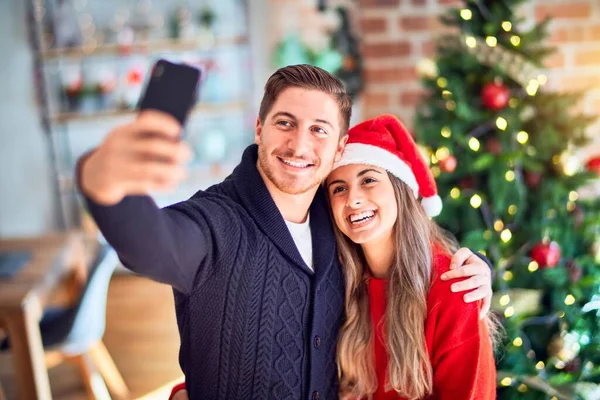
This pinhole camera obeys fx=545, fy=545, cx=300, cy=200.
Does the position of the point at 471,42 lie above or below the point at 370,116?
above

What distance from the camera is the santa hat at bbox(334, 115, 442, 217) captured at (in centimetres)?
130

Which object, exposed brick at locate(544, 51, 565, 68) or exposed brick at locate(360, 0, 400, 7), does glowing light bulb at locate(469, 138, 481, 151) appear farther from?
exposed brick at locate(360, 0, 400, 7)

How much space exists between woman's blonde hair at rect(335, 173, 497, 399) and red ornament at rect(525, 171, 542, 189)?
605 millimetres

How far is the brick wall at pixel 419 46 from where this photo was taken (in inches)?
88.8

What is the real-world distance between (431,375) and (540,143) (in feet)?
2.95

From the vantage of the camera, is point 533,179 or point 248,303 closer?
point 248,303

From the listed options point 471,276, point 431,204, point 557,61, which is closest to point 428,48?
point 557,61

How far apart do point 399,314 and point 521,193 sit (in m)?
0.75

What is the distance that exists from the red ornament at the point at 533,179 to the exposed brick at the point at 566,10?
826 mm

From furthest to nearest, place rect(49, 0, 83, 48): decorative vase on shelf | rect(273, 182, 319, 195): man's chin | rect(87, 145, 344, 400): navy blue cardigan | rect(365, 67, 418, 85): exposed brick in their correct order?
rect(49, 0, 83, 48): decorative vase on shelf
rect(365, 67, 418, 85): exposed brick
rect(273, 182, 319, 195): man's chin
rect(87, 145, 344, 400): navy blue cardigan

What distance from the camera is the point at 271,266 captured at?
1.15 meters

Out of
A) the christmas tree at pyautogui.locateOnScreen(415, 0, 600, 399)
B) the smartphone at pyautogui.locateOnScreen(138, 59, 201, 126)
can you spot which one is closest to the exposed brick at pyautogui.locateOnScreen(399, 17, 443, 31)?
the christmas tree at pyautogui.locateOnScreen(415, 0, 600, 399)

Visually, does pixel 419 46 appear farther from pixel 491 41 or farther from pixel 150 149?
pixel 150 149

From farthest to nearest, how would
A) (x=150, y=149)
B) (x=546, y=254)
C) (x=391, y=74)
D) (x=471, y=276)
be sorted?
(x=391, y=74) → (x=546, y=254) → (x=471, y=276) → (x=150, y=149)
